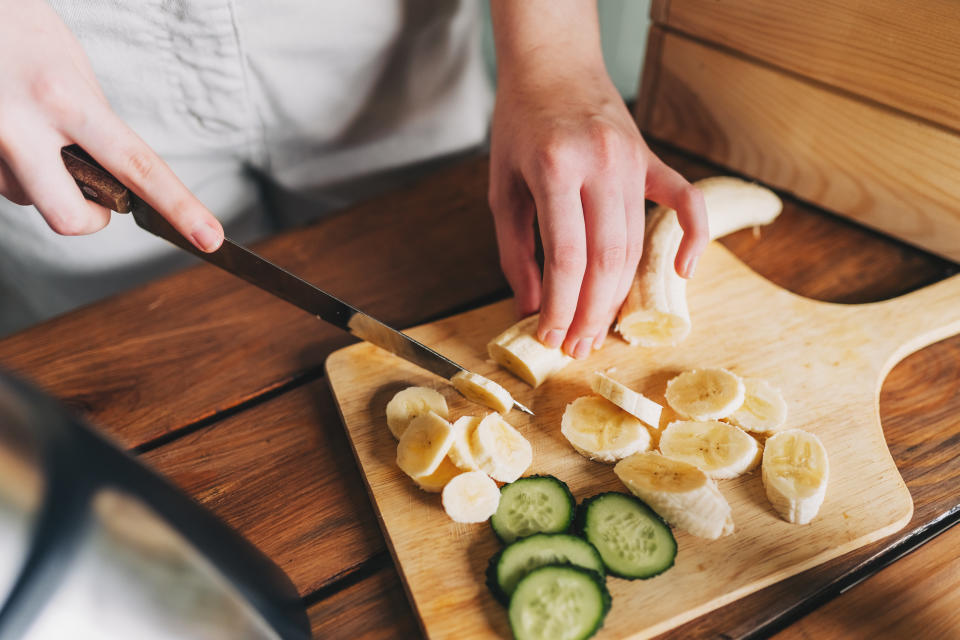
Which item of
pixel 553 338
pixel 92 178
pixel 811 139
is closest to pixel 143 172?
pixel 92 178

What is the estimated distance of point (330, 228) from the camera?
140cm

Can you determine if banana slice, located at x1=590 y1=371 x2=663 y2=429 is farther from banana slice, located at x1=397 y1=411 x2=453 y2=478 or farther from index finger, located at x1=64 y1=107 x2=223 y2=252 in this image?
index finger, located at x1=64 y1=107 x2=223 y2=252

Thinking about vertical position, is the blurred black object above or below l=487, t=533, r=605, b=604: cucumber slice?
above

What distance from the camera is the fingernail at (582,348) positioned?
1121 mm

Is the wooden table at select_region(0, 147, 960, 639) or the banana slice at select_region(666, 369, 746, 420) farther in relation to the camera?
the banana slice at select_region(666, 369, 746, 420)

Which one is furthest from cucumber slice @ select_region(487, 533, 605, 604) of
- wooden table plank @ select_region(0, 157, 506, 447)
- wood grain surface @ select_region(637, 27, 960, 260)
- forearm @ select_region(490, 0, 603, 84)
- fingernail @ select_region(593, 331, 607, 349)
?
wood grain surface @ select_region(637, 27, 960, 260)

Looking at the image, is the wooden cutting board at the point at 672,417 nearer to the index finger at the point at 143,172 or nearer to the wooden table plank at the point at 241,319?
the wooden table plank at the point at 241,319

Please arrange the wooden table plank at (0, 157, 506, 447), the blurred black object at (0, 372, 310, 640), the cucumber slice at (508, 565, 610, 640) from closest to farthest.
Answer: the blurred black object at (0, 372, 310, 640), the cucumber slice at (508, 565, 610, 640), the wooden table plank at (0, 157, 506, 447)

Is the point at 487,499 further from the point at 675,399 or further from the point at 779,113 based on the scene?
the point at 779,113

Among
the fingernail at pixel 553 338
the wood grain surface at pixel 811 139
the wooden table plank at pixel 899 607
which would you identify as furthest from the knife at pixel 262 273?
the wood grain surface at pixel 811 139

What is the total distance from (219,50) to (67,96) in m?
0.54

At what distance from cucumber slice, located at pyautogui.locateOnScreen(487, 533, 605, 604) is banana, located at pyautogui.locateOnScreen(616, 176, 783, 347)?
0.42 metres

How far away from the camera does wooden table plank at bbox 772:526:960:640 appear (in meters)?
0.85

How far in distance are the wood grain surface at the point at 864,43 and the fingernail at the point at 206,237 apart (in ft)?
3.67
